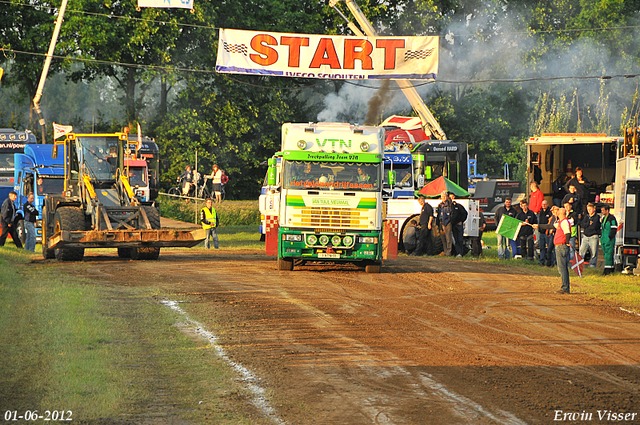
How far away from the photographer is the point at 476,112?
58875mm

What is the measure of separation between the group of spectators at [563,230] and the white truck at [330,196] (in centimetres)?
424

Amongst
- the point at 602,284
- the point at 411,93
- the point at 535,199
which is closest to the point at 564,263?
the point at 602,284

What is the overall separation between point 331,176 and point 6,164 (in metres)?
20.4

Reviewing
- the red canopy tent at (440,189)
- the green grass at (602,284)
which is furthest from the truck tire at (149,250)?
the red canopy tent at (440,189)

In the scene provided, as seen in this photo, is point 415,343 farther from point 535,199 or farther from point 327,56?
point 327,56

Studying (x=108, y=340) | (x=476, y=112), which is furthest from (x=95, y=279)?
(x=476, y=112)

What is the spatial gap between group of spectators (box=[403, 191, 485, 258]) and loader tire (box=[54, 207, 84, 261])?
33.7ft

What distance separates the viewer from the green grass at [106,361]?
802 cm

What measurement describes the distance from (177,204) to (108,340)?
100 ft

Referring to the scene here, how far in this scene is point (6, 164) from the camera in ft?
116

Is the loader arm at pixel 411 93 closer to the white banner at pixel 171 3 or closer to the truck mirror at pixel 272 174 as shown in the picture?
the white banner at pixel 171 3

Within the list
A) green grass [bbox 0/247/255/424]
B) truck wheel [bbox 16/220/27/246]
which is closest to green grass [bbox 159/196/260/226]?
truck wheel [bbox 16/220/27/246]

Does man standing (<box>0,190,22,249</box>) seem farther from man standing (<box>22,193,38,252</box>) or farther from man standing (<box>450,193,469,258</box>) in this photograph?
man standing (<box>450,193,469,258</box>)

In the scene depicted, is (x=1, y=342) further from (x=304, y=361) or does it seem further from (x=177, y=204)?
(x=177, y=204)
